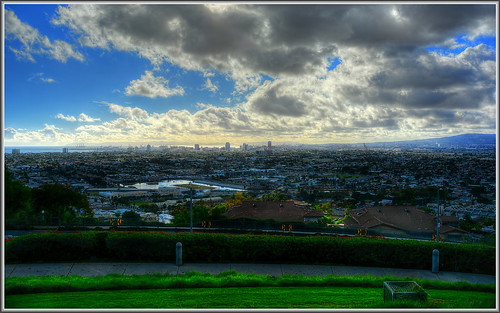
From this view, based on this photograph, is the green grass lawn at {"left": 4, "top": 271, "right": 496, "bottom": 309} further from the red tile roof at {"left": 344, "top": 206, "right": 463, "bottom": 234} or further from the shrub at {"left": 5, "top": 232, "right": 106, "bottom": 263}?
the red tile roof at {"left": 344, "top": 206, "right": 463, "bottom": 234}

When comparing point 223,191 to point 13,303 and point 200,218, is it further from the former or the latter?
point 13,303

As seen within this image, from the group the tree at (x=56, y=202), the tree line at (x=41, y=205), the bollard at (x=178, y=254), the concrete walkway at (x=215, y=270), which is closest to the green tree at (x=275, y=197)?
the tree line at (x=41, y=205)

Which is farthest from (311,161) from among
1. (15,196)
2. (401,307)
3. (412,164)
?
(401,307)

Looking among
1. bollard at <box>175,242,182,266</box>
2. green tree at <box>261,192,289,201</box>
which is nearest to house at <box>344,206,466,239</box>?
green tree at <box>261,192,289,201</box>

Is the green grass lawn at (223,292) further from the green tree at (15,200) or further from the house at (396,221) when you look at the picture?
the house at (396,221)

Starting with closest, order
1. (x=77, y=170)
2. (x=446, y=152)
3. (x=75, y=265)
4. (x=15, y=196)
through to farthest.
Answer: (x=75, y=265), (x=15, y=196), (x=77, y=170), (x=446, y=152)

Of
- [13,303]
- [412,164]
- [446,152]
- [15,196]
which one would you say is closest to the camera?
[13,303]

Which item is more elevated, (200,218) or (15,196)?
(15,196)

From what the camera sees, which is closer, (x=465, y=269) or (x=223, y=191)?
(x=465, y=269)
